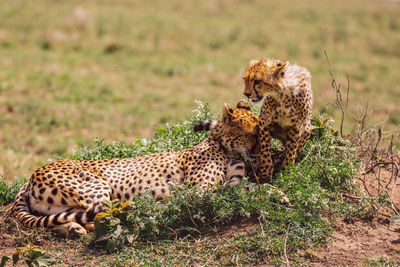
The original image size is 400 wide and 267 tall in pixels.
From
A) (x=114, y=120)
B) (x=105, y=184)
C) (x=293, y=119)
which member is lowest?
(x=114, y=120)

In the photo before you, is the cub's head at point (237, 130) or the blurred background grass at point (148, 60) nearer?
the cub's head at point (237, 130)

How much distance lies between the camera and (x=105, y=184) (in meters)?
4.28

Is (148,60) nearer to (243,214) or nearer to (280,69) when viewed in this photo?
(280,69)

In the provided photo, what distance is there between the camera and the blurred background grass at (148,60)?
8.73 meters

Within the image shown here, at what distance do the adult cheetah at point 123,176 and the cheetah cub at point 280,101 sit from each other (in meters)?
0.23

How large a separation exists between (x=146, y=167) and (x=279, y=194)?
4.01 ft

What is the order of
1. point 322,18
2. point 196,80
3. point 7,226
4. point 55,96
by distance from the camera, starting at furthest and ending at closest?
1. point 322,18
2. point 196,80
3. point 55,96
4. point 7,226

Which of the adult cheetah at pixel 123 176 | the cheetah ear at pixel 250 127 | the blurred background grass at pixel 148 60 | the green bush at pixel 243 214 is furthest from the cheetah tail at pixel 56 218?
the blurred background grass at pixel 148 60

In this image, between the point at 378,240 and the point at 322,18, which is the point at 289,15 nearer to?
the point at 322,18

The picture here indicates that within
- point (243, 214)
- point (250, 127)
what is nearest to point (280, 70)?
point (250, 127)

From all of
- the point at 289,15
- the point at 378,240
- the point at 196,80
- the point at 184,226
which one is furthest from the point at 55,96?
the point at 289,15

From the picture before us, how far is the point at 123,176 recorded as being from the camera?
4391 mm

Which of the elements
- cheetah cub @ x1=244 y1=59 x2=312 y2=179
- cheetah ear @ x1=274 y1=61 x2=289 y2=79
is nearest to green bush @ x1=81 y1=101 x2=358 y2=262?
cheetah cub @ x1=244 y1=59 x2=312 y2=179

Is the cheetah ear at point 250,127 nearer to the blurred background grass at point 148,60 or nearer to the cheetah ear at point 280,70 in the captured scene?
the cheetah ear at point 280,70
